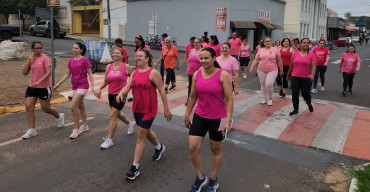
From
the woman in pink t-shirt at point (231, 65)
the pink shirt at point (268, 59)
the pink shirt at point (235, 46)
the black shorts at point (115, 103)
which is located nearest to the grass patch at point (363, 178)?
the woman in pink t-shirt at point (231, 65)

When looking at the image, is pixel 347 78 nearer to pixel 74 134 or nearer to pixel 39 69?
pixel 74 134

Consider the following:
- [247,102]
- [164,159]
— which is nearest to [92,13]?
[247,102]

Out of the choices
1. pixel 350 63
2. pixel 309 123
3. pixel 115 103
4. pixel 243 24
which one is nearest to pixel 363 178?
pixel 309 123

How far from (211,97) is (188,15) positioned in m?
26.3

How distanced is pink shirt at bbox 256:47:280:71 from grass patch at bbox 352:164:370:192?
3848 millimetres

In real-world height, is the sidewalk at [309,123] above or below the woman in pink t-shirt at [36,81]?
below

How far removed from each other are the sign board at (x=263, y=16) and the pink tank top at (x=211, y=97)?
26.8 m

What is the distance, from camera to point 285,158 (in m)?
4.97

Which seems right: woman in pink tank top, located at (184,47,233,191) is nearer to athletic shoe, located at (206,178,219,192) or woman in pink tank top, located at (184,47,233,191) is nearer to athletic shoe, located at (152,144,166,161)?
athletic shoe, located at (206,178,219,192)

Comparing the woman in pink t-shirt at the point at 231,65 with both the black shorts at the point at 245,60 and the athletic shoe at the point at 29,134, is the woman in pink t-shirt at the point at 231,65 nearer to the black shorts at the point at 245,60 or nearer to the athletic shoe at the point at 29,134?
the athletic shoe at the point at 29,134

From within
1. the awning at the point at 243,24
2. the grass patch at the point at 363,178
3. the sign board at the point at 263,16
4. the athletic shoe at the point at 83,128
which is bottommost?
the grass patch at the point at 363,178

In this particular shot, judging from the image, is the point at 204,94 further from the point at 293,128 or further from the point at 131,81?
the point at 293,128

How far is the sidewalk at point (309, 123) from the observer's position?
5.63m

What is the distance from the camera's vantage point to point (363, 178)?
13.3 ft
